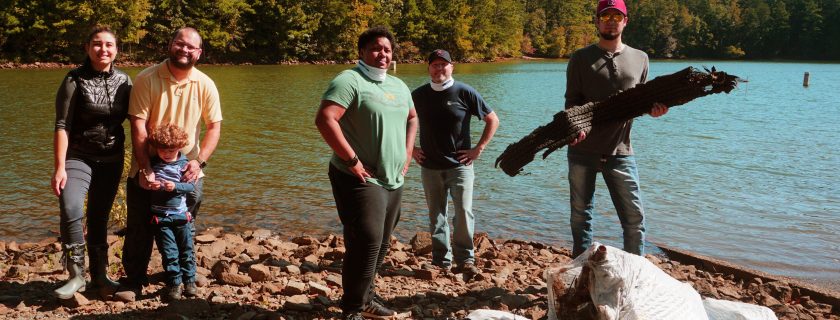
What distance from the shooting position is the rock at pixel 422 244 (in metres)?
6.87

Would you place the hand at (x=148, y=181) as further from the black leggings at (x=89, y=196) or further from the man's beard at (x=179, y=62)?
the man's beard at (x=179, y=62)

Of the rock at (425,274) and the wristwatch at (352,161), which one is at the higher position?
the wristwatch at (352,161)

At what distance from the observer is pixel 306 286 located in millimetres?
5082

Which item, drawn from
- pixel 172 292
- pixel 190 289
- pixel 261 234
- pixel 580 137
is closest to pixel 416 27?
pixel 261 234

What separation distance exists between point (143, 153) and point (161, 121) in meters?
0.24

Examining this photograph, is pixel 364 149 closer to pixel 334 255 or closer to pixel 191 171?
pixel 191 171

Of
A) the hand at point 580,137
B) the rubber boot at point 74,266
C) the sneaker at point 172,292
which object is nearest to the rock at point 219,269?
the sneaker at point 172,292

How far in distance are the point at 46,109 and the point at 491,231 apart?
18.8 metres

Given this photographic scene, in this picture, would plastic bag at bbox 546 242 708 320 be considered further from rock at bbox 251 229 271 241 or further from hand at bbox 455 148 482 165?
rock at bbox 251 229 271 241

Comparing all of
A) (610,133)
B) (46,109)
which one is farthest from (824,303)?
(46,109)

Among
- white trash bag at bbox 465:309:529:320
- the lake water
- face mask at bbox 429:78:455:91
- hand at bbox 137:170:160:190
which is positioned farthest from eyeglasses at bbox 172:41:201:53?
the lake water

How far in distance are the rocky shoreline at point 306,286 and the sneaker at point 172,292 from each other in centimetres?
7

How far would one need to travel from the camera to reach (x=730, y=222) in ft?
31.3

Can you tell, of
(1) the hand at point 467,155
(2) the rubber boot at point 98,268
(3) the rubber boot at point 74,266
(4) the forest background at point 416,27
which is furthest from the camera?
(4) the forest background at point 416,27
